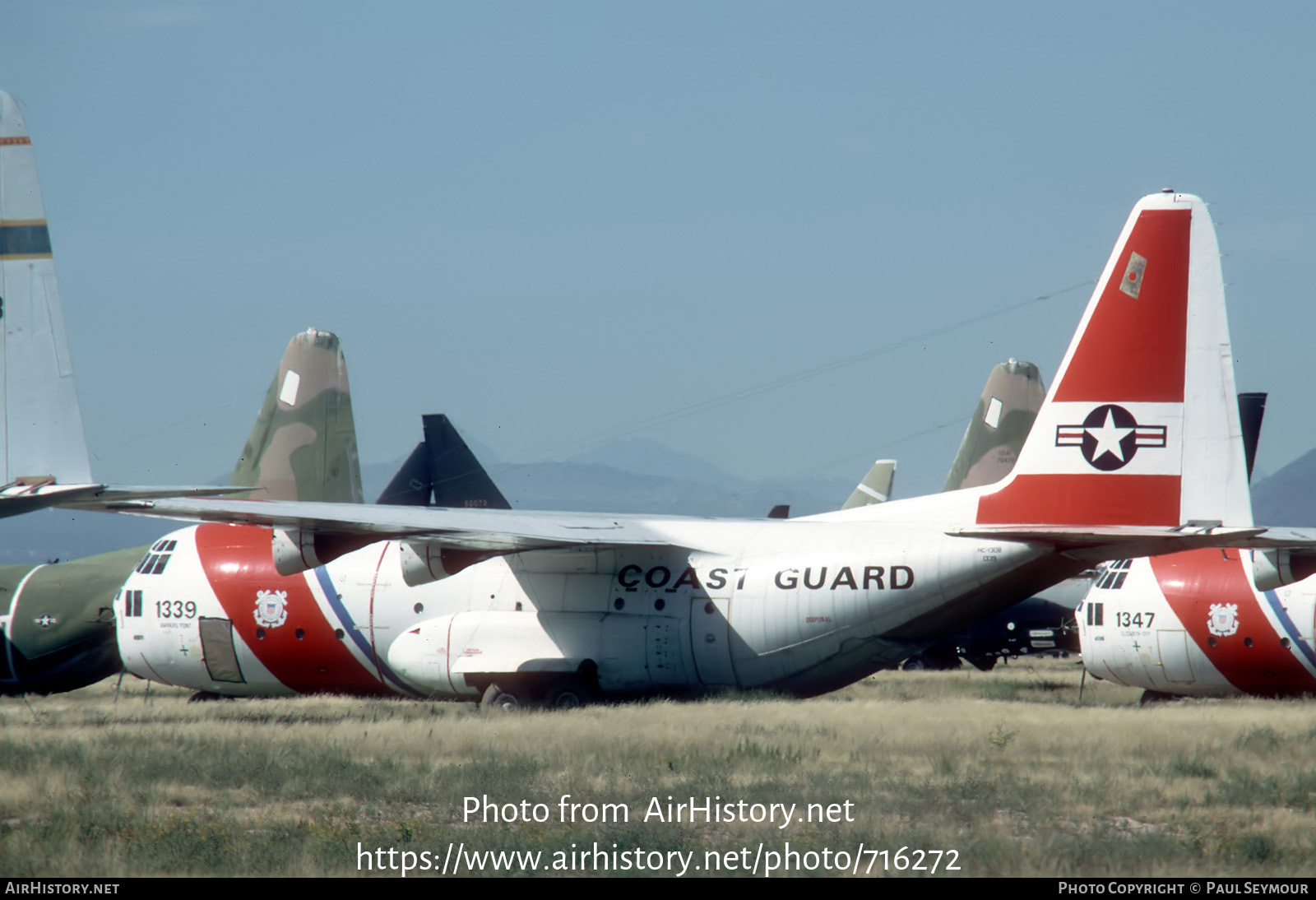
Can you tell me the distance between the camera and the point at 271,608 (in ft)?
72.9

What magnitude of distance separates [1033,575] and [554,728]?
6.97 meters

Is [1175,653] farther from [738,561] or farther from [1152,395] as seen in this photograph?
[738,561]

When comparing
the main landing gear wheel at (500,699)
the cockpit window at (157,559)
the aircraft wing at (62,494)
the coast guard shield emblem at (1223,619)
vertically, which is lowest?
the coast guard shield emblem at (1223,619)

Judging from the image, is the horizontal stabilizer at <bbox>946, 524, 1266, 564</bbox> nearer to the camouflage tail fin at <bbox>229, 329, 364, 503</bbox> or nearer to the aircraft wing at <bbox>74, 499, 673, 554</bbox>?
the aircraft wing at <bbox>74, 499, 673, 554</bbox>

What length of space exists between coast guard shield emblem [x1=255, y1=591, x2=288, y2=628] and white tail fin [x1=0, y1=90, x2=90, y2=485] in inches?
331

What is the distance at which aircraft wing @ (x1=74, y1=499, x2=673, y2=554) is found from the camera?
718 inches

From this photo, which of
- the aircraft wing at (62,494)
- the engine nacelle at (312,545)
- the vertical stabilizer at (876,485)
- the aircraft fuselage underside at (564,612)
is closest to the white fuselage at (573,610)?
the aircraft fuselage underside at (564,612)

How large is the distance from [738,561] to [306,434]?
14303 mm

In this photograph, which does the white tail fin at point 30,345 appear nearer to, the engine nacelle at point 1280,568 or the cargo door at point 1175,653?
the engine nacelle at point 1280,568

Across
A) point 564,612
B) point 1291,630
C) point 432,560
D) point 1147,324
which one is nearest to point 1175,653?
point 1291,630

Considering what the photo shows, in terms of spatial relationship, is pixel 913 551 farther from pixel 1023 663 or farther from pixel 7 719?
pixel 1023 663

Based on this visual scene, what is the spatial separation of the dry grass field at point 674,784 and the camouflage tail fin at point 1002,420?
12.1 metres

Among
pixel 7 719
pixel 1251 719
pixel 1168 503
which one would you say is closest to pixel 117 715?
pixel 7 719

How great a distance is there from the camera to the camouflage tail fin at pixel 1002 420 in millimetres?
33344
